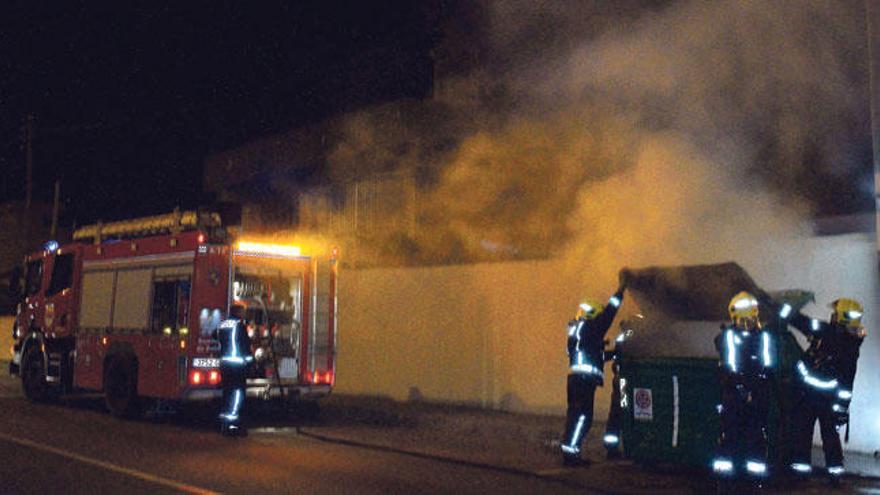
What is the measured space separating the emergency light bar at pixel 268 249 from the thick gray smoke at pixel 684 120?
3807 millimetres

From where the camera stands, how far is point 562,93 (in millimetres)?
12391

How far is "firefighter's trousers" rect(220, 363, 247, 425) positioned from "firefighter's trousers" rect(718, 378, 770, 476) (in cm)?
572

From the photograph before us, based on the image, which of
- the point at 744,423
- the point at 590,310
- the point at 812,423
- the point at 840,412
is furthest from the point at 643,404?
the point at 840,412

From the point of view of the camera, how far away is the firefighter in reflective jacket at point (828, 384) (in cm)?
713

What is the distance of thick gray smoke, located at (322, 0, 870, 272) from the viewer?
9617 millimetres

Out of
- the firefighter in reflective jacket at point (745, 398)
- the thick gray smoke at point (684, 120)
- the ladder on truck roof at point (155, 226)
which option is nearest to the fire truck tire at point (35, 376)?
the ladder on truck roof at point (155, 226)

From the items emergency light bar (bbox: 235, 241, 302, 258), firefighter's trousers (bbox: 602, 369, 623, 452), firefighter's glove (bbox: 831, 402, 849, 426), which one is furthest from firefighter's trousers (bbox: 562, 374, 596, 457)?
emergency light bar (bbox: 235, 241, 302, 258)

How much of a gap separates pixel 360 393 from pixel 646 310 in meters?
6.75

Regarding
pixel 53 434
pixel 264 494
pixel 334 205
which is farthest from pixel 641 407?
pixel 334 205

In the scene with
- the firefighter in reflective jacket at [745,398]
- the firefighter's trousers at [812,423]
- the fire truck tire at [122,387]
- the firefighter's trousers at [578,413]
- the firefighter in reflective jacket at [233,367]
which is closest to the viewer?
the firefighter in reflective jacket at [745,398]

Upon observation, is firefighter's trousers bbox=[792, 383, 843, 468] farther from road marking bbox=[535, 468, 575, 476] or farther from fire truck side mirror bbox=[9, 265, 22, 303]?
fire truck side mirror bbox=[9, 265, 22, 303]

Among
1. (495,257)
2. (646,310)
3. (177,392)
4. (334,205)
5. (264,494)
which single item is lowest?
(264,494)

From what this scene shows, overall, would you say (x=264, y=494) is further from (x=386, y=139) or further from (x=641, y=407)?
(x=386, y=139)

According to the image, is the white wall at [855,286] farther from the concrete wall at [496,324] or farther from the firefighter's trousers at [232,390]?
the firefighter's trousers at [232,390]
